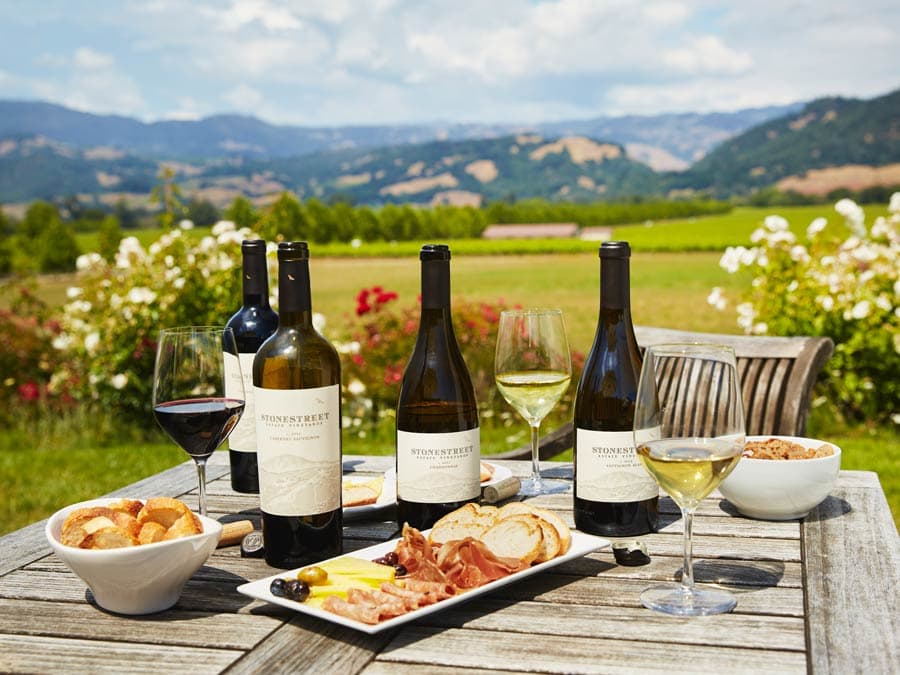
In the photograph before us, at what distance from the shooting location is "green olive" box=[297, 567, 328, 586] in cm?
148

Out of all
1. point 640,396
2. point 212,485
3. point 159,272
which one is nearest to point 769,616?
point 640,396

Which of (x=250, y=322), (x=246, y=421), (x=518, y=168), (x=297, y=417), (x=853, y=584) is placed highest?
(x=518, y=168)

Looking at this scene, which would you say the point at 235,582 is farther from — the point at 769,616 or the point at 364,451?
the point at 364,451

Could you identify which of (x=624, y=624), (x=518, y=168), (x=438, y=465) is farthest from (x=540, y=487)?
(x=518, y=168)

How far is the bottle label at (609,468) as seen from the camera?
5.85 ft

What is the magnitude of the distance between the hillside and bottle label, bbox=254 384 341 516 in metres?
101

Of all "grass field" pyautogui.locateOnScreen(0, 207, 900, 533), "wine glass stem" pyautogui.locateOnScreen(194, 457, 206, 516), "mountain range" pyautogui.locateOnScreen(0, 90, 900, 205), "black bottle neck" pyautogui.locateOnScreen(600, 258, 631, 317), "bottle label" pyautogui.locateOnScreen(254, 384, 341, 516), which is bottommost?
"grass field" pyautogui.locateOnScreen(0, 207, 900, 533)

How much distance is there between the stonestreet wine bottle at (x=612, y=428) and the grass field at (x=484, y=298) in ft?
12.1

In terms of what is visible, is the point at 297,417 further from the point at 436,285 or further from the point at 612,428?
the point at 612,428

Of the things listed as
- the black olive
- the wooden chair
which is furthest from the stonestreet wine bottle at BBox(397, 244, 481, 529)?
the wooden chair

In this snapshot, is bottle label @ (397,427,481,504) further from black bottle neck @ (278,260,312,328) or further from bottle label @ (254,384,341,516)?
black bottle neck @ (278,260,312,328)

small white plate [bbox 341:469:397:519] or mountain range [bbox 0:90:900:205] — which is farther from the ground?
mountain range [bbox 0:90:900:205]

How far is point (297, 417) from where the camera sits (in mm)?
1528

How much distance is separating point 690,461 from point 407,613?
51 cm
